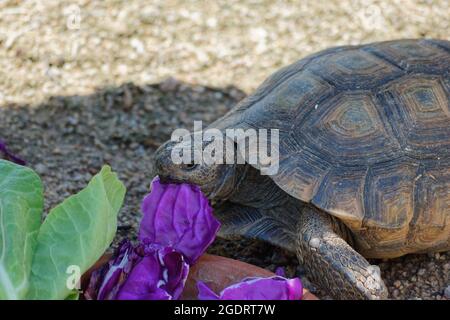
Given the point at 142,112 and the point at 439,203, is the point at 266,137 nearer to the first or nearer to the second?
the point at 439,203

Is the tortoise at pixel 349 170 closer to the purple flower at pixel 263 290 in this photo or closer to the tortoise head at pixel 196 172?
the tortoise head at pixel 196 172

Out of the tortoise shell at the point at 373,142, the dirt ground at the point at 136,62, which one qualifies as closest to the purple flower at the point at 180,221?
the tortoise shell at the point at 373,142

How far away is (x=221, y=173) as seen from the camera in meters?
3.06

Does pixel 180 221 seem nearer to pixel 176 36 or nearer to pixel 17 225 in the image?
pixel 17 225

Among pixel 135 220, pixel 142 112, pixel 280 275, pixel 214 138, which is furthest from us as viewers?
pixel 142 112

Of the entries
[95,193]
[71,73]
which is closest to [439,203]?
[95,193]

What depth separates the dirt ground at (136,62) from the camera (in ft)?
13.3

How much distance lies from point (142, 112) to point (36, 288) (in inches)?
89.4

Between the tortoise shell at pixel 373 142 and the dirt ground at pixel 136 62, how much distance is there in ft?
2.31

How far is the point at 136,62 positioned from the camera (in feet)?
15.5

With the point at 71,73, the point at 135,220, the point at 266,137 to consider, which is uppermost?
the point at 266,137
